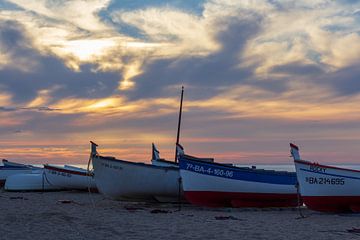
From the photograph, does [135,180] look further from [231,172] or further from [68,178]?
[68,178]

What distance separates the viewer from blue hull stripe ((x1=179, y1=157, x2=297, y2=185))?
20.6 metres

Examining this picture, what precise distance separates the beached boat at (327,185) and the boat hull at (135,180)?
16.3 feet

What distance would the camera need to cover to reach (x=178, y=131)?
1203 inches

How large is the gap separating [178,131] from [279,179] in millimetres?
9688

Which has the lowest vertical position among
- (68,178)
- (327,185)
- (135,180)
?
(135,180)

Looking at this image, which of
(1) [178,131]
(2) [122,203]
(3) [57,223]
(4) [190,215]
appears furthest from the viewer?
(1) [178,131]

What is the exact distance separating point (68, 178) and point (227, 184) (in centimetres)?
1351

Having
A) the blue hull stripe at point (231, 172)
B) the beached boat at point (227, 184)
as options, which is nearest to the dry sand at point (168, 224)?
the beached boat at point (227, 184)

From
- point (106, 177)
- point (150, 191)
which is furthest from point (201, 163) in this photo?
point (106, 177)

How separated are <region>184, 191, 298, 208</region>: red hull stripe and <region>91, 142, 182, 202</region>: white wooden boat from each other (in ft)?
2.96

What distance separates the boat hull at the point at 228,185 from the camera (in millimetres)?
20500

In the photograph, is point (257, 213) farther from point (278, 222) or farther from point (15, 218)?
point (15, 218)

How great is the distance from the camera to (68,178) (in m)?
31.3

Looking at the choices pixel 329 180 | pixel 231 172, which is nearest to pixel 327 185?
pixel 329 180
